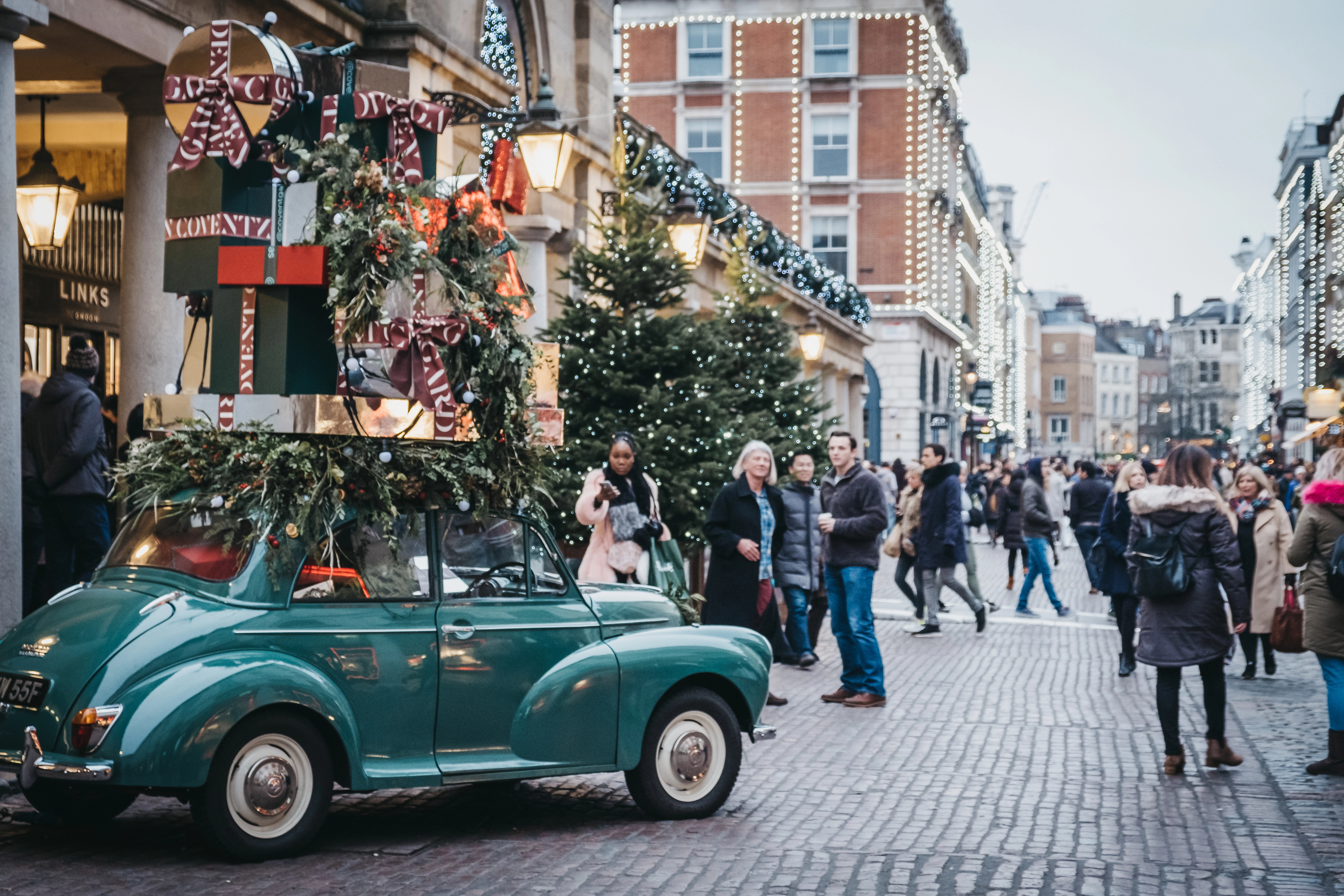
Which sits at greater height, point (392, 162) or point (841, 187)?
point (841, 187)

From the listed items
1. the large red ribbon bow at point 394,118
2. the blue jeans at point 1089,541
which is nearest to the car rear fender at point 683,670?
the large red ribbon bow at point 394,118

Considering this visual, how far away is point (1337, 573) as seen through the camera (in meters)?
8.88

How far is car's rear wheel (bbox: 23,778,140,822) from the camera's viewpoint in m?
6.62

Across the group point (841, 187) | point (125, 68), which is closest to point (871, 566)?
point (125, 68)

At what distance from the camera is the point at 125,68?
12.4 meters

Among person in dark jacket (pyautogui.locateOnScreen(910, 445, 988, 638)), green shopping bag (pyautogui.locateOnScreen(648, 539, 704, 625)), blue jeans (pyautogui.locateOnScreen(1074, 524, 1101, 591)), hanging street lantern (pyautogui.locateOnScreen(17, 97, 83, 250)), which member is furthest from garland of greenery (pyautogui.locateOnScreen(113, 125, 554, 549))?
blue jeans (pyautogui.locateOnScreen(1074, 524, 1101, 591))

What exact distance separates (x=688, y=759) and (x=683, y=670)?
1.40 feet

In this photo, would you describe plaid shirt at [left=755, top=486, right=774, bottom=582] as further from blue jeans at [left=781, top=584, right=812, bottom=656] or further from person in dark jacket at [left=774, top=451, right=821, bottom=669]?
blue jeans at [left=781, top=584, right=812, bottom=656]

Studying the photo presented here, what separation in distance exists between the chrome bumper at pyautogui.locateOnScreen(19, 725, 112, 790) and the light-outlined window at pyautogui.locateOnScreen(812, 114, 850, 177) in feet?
159

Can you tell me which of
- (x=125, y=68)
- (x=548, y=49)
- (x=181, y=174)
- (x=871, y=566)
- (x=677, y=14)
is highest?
(x=677, y=14)

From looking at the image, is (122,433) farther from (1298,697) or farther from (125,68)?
(1298,697)

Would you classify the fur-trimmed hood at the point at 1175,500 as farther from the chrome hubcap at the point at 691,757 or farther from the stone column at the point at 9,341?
the stone column at the point at 9,341

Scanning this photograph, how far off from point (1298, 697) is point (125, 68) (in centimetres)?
1004

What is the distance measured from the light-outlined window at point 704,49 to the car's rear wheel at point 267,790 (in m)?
48.7
